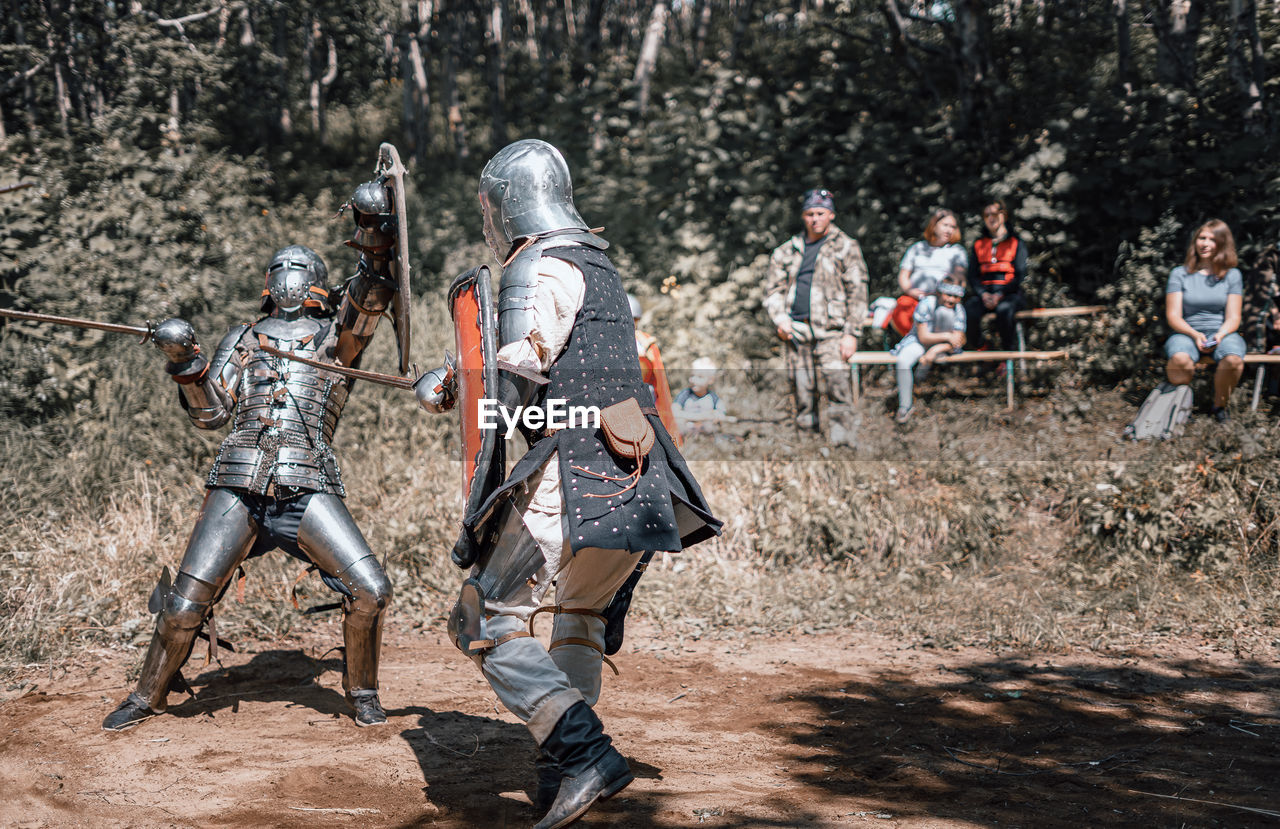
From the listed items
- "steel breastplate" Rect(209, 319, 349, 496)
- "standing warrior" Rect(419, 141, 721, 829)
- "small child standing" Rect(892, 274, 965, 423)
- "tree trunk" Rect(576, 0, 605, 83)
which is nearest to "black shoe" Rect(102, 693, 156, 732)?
"steel breastplate" Rect(209, 319, 349, 496)

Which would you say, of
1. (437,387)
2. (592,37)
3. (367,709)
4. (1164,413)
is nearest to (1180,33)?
(1164,413)

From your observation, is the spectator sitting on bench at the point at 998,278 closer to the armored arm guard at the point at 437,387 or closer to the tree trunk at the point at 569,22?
the armored arm guard at the point at 437,387

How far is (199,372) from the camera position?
4.03 meters

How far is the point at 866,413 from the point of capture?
8.04 m

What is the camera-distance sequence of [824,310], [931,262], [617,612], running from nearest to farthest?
[617,612], [824,310], [931,262]

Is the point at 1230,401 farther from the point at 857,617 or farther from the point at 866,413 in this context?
the point at 857,617

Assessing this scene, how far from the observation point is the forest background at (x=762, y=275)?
5926 millimetres

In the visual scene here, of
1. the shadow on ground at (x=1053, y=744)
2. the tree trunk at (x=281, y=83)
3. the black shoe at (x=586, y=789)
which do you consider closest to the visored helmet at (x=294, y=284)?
the black shoe at (x=586, y=789)

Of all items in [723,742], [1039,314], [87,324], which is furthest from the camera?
[1039,314]

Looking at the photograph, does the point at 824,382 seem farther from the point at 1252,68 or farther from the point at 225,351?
the point at 1252,68

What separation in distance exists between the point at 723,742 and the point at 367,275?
88.7 inches

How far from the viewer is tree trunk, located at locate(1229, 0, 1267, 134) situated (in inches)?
348

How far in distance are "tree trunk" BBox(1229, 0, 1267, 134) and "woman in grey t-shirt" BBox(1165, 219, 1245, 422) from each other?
2568 millimetres

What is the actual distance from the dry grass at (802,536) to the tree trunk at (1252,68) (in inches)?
119
